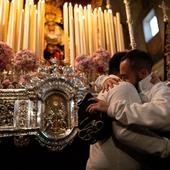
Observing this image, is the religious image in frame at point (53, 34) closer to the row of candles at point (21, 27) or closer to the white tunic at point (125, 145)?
the row of candles at point (21, 27)

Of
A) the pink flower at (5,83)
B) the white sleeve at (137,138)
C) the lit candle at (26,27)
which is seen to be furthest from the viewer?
the lit candle at (26,27)

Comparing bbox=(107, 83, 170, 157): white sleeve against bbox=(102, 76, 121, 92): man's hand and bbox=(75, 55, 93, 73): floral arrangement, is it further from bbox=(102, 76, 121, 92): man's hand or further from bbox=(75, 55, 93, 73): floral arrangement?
bbox=(75, 55, 93, 73): floral arrangement

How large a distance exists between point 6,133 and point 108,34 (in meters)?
1.37

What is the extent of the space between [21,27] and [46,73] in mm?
680

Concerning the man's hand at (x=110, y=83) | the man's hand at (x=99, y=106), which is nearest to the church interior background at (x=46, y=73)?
the man's hand at (x=110, y=83)

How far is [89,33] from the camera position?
2.50m

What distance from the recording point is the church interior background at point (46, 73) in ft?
5.28

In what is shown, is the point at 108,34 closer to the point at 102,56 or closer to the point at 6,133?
the point at 102,56

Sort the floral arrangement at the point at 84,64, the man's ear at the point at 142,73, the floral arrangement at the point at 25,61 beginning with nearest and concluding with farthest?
the man's ear at the point at 142,73
the floral arrangement at the point at 25,61
the floral arrangement at the point at 84,64

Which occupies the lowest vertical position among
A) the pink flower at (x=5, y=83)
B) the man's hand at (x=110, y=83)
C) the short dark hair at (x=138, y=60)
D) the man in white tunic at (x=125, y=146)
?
the man in white tunic at (x=125, y=146)

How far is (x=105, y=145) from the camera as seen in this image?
40.4 inches

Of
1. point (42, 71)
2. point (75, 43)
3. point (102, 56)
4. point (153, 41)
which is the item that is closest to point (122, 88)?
point (42, 71)

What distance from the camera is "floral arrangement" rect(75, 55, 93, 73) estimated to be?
209cm

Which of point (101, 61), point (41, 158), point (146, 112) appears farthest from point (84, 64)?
point (146, 112)
